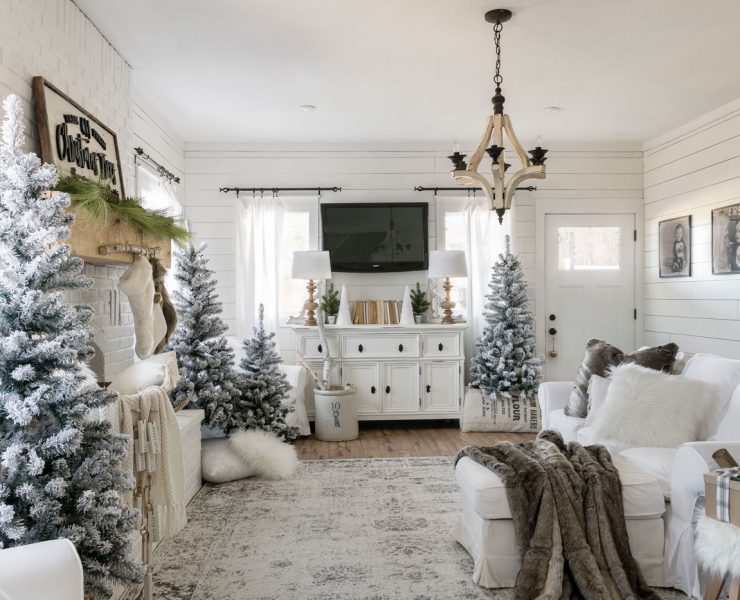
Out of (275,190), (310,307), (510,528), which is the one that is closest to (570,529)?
(510,528)

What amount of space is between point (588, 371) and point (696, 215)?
232 cm

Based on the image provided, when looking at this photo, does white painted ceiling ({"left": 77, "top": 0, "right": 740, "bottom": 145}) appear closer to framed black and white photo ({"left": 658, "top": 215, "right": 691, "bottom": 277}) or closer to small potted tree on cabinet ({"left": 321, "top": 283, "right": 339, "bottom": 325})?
framed black and white photo ({"left": 658, "top": 215, "right": 691, "bottom": 277})

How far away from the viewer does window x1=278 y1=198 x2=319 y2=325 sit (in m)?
6.18

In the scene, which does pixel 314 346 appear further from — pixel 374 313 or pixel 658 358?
pixel 658 358

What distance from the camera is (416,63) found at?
13.6ft

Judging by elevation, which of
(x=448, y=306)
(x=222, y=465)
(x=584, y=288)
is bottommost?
(x=222, y=465)

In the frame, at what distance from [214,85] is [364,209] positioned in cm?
203

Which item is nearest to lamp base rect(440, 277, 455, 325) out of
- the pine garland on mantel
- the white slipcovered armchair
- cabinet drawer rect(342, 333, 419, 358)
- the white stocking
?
cabinet drawer rect(342, 333, 419, 358)

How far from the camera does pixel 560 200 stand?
20.8 feet

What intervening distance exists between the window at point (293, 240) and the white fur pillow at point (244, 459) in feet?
6.36

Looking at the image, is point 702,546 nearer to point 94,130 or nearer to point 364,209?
point 94,130

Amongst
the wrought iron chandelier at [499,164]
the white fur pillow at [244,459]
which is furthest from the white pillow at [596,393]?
the white fur pillow at [244,459]

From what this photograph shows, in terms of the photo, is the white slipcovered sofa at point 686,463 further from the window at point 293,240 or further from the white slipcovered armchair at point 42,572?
the window at point 293,240

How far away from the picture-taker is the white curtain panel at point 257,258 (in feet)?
19.9
